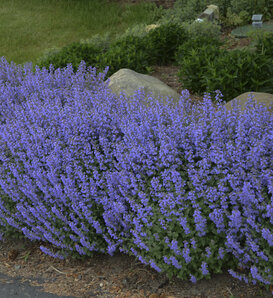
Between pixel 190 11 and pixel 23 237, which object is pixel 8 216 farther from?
pixel 190 11

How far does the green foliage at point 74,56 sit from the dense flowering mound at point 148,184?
2.33 metres

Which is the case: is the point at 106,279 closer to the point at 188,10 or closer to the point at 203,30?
the point at 203,30

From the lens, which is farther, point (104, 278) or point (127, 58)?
point (127, 58)

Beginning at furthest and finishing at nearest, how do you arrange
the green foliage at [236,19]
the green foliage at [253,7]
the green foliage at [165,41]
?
the green foliage at [253,7], the green foliage at [236,19], the green foliage at [165,41]

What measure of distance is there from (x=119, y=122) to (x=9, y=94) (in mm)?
1808

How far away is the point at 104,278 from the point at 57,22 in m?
8.49

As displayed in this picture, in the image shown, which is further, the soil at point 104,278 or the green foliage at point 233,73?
the green foliage at point 233,73

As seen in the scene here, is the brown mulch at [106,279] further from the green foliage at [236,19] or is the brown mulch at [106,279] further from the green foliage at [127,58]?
the green foliage at [236,19]

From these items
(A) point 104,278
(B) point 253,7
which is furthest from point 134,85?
(B) point 253,7

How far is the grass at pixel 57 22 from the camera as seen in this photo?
367 inches

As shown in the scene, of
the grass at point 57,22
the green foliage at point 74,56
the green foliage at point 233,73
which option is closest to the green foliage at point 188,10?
the grass at point 57,22

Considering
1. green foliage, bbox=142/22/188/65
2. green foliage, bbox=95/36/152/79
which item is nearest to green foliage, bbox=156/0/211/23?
green foliage, bbox=142/22/188/65

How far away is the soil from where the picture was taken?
9.26 feet

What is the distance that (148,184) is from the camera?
121 inches
